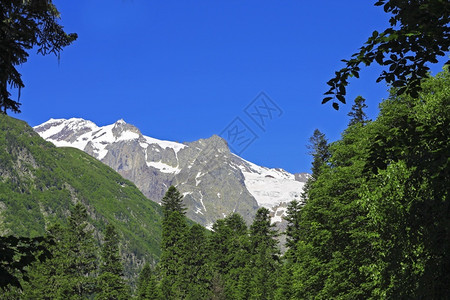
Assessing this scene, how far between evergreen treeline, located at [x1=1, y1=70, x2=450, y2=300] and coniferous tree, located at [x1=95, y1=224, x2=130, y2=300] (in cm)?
14

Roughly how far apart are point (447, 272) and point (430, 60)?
11.6ft

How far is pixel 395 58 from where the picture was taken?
677cm

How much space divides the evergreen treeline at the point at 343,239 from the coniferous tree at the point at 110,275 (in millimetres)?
137

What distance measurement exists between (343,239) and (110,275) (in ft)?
133

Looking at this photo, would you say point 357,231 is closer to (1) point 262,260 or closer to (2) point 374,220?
(2) point 374,220

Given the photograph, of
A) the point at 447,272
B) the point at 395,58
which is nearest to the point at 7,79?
the point at 395,58

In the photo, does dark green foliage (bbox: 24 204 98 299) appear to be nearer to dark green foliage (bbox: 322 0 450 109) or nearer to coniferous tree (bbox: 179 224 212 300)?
coniferous tree (bbox: 179 224 212 300)

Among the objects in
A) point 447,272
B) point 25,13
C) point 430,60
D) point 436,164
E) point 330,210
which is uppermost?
point 330,210

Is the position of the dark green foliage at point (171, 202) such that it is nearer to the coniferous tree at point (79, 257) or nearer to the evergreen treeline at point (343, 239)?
the evergreen treeline at point (343, 239)

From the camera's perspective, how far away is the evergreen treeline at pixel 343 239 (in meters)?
7.67

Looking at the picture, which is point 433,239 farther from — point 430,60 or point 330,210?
point 330,210

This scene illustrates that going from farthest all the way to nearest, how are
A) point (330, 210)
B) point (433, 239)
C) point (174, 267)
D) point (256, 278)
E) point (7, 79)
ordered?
point (174, 267), point (256, 278), point (330, 210), point (7, 79), point (433, 239)

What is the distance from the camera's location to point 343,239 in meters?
30.9

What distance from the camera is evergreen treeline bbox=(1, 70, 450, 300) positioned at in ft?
25.2
